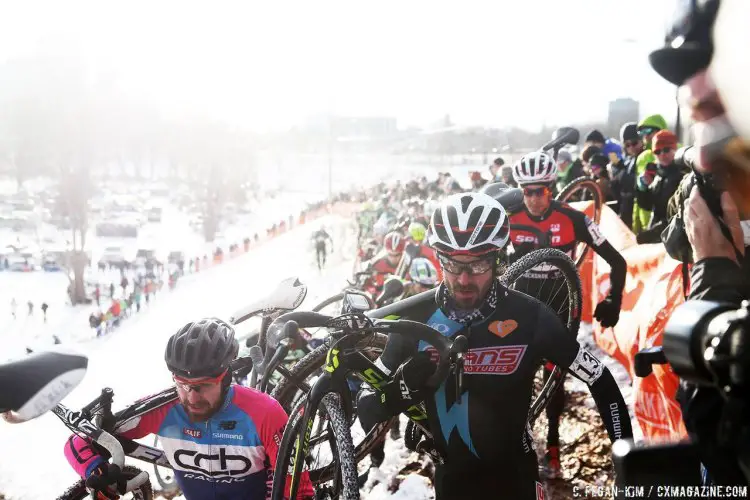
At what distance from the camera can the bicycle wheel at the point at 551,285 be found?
4.99 meters

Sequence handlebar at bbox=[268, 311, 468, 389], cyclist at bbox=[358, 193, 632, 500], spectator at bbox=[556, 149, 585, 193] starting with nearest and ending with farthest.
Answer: handlebar at bbox=[268, 311, 468, 389] < cyclist at bbox=[358, 193, 632, 500] < spectator at bbox=[556, 149, 585, 193]

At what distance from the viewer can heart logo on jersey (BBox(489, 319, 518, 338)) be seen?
355cm

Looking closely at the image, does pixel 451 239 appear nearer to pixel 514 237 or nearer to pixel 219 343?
pixel 219 343

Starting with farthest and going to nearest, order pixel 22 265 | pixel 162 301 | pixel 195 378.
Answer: pixel 22 265 < pixel 162 301 < pixel 195 378

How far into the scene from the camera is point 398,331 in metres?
3.24

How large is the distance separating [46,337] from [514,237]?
25.2 m

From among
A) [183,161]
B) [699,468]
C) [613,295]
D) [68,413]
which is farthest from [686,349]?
[183,161]

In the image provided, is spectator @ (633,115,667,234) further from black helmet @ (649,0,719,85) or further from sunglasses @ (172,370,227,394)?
black helmet @ (649,0,719,85)

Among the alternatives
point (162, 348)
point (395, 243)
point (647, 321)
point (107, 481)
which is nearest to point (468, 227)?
point (107, 481)

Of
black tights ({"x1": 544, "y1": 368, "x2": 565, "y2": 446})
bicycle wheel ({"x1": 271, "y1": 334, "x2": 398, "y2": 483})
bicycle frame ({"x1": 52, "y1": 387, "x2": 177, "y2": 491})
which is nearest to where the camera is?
bicycle frame ({"x1": 52, "y1": 387, "x2": 177, "y2": 491})

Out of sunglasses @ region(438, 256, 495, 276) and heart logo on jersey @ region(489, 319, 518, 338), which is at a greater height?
sunglasses @ region(438, 256, 495, 276)

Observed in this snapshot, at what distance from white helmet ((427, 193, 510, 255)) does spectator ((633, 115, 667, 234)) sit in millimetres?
5493

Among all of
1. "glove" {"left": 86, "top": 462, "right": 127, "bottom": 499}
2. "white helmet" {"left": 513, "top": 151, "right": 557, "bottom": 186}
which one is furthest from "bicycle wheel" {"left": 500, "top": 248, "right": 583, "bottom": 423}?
"glove" {"left": 86, "top": 462, "right": 127, "bottom": 499}

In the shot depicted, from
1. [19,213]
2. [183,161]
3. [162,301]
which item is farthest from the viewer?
[183,161]
